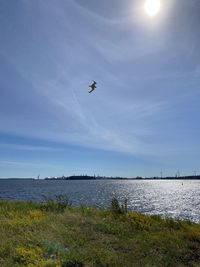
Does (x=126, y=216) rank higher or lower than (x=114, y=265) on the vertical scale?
higher

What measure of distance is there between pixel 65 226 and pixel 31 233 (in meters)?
1.96

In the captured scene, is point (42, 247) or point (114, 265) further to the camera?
point (42, 247)

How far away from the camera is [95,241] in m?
11.1

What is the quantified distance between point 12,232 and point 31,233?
2.33 feet

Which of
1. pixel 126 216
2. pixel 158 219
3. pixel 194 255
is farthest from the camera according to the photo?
pixel 158 219

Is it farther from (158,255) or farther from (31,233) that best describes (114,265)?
(31,233)

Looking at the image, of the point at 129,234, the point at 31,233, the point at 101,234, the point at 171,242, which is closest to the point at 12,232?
the point at 31,233

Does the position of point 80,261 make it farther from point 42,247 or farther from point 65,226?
point 65,226

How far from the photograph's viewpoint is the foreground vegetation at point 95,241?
8898mm

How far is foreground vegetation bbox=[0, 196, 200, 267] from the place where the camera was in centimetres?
890

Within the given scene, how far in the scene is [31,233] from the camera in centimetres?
1121

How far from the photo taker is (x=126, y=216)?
1550cm

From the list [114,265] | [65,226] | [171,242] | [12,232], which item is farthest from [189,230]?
[12,232]

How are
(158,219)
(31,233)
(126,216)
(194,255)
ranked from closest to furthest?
(194,255) < (31,233) < (126,216) < (158,219)
